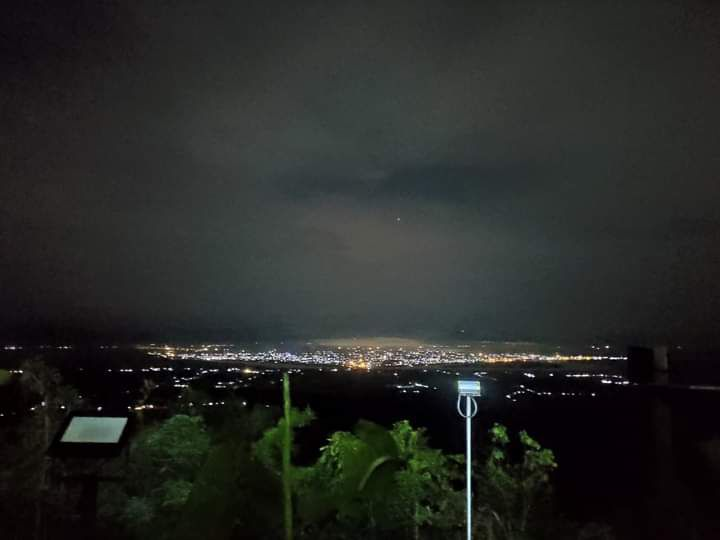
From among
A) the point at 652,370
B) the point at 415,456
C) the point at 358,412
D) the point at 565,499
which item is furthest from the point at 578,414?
the point at 652,370

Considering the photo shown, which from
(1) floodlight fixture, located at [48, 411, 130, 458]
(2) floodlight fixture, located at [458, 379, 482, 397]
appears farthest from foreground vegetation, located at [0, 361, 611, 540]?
(2) floodlight fixture, located at [458, 379, 482, 397]

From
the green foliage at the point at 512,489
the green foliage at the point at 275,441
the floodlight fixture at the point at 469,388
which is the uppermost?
the floodlight fixture at the point at 469,388

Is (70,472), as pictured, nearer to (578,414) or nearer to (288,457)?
(288,457)

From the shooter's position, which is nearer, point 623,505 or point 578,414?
point 623,505

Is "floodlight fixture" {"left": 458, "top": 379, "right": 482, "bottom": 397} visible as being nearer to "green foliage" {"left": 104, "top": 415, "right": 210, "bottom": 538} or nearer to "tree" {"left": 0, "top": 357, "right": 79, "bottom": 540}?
"green foliage" {"left": 104, "top": 415, "right": 210, "bottom": 538}

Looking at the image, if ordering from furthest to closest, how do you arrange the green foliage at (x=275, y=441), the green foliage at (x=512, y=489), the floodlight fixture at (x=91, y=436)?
1. the green foliage at (x=512, y=489)
2. the green foliage at (x=275, y=441)
3. the floodlight fixture at (x=91, y=436)

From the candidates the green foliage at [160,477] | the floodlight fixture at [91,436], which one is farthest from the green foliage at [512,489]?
the floodlight fixture at [91,436]

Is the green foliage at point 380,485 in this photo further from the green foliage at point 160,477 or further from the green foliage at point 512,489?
the green foliage at point 160,477
